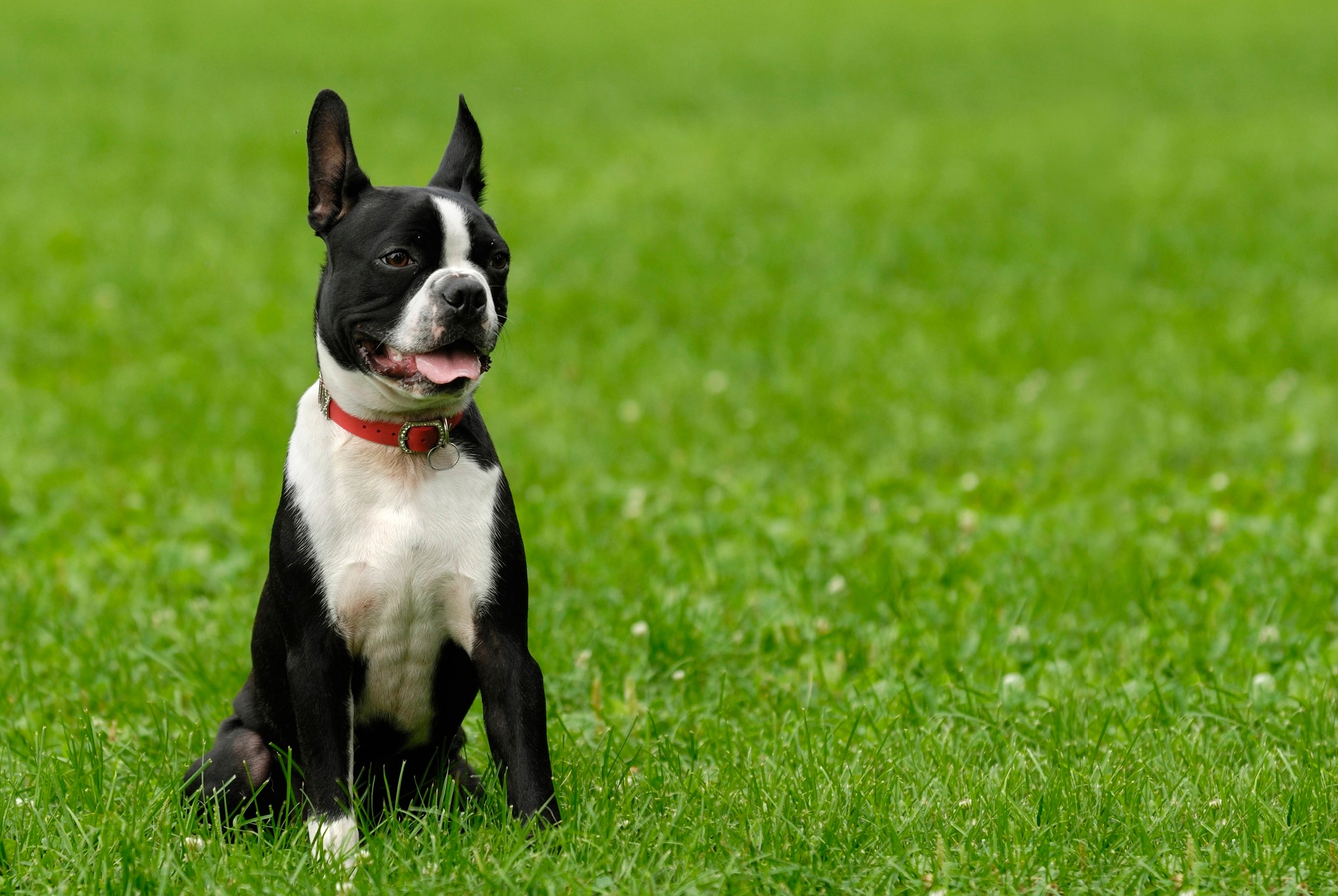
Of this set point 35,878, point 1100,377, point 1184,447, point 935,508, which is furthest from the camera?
point 1100,377

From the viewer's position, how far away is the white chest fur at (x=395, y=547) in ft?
9.93

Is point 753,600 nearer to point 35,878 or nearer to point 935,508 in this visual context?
point 935,508

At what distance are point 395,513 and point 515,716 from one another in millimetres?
482

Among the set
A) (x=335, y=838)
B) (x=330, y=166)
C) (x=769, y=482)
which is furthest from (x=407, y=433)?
(x=769, y=482)

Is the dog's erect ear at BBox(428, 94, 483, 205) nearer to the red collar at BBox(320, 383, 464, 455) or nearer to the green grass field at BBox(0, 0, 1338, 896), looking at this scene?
the red collar at BBox(320, 383, 464, 455)

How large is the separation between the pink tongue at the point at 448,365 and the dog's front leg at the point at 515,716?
52 cm

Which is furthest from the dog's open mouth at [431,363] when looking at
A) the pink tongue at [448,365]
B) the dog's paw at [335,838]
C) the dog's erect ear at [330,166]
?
the dog's paw at [335,838]

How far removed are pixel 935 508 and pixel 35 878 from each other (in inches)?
163

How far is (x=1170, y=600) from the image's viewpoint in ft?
16.8

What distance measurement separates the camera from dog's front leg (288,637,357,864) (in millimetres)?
3010

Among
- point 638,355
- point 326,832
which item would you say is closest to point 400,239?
point 326,832

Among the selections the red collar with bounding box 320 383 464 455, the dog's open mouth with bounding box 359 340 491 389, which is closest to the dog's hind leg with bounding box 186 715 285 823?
the red collar with bounding box 320 383 464 455

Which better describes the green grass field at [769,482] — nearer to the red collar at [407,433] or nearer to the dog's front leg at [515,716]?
the dog's front leg at [515,716]

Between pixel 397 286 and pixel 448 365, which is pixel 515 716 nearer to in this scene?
pixel 448 365
